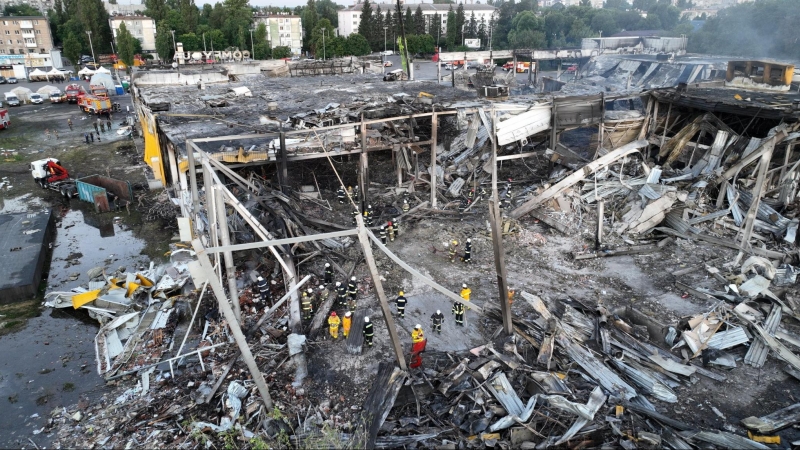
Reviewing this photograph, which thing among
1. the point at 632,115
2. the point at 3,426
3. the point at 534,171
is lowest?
the point at 3,426

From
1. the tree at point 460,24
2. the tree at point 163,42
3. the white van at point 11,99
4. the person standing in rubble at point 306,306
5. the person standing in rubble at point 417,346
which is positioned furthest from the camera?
the tree at point 460,24

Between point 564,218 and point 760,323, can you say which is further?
point 564,218

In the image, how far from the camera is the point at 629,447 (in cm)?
740

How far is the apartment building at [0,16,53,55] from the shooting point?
67375mm

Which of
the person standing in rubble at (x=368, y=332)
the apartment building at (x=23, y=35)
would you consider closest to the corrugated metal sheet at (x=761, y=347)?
the person standing in rubble at (x=368, y=332)

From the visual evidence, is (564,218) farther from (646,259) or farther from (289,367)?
(289,367)

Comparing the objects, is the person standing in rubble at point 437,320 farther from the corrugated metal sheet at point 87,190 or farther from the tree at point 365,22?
the tree at point 365,22

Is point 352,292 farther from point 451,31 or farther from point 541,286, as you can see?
point 451,31

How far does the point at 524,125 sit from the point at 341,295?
9.93 meters

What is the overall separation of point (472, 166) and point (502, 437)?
12.3m

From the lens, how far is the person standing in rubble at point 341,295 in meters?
11.4

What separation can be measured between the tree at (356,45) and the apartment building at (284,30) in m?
16.6

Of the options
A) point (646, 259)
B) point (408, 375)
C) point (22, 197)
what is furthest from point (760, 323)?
point (22, 197)

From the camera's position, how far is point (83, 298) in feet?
40.0
